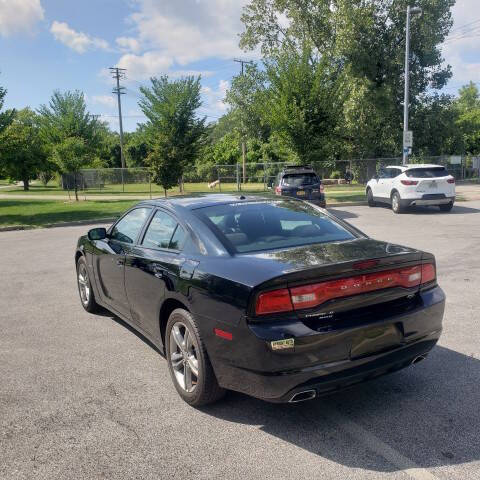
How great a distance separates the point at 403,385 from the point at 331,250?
124 cm

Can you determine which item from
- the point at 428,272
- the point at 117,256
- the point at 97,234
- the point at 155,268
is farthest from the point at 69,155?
the point at 428,272

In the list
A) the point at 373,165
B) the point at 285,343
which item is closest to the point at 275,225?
the point at 285,343

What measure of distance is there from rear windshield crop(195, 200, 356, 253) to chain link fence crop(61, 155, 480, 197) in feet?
86.0

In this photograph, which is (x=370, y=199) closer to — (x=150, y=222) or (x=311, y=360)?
(x=150, y=222)

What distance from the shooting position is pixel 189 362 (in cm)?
361

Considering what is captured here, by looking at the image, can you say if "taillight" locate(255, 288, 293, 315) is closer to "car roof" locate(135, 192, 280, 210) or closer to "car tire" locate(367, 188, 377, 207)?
"car roof" locate(135, 192, 280, 210)

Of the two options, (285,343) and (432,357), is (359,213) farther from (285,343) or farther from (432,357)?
(285,343)

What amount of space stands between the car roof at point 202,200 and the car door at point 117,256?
0.89ft

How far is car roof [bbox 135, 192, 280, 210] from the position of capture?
4.31 meters

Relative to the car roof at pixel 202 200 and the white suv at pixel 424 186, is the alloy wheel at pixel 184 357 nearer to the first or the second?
the car roof at pixel 202 200

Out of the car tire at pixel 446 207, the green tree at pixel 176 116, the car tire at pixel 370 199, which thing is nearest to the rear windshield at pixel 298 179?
the car tire at pixel 370 199

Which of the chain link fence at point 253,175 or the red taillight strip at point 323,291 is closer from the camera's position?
the red taillight strip at point 323,291

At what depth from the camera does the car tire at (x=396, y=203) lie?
16.8 meters

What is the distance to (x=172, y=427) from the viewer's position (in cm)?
332
